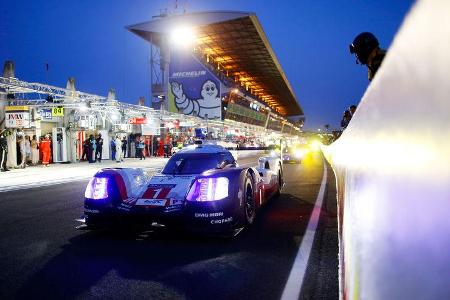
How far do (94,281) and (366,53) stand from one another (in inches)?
153

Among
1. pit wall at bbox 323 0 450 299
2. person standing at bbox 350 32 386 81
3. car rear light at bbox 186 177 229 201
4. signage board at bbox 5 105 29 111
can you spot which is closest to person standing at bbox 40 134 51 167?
signage board at bbox 5 105 29 111

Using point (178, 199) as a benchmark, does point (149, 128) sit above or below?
above

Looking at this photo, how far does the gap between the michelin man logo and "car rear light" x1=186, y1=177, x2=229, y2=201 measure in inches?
1453

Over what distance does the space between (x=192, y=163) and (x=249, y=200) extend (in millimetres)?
1168

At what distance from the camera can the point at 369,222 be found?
167cm

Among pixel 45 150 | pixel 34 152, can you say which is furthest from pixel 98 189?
pixel 34 152

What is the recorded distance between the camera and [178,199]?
17.0ft

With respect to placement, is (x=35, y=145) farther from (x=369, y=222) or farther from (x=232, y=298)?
(x=369, y=222)

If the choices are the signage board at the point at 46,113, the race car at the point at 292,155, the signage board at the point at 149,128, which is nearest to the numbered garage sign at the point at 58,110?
the signage board at the point at 46,113

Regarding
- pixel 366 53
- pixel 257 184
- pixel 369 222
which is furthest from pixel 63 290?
pixel 366 53

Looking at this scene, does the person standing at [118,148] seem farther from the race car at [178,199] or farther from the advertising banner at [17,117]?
the race car at [178,199]

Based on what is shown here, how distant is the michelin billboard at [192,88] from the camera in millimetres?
43125

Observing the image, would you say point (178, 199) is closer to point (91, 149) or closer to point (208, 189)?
point (208, 189)

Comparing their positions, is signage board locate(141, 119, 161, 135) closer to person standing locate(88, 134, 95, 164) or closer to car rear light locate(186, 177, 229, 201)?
person standing locate(88, 134, 95, 164)
